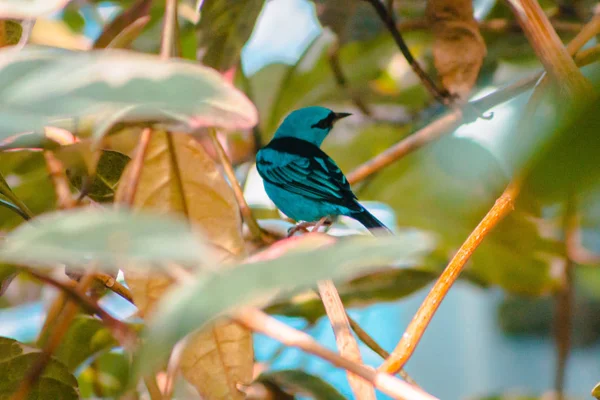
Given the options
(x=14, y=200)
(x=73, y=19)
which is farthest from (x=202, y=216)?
(x=73, y=19)

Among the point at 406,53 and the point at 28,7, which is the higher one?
the point at 28,7

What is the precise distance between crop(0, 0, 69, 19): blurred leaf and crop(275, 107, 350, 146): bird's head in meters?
0.81

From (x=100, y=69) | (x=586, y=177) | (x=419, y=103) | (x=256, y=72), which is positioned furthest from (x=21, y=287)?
(x=586, y=177)

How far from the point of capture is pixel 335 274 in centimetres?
27

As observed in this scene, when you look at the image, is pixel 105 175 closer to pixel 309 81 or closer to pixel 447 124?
pixel 447 124

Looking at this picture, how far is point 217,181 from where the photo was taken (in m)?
0.62

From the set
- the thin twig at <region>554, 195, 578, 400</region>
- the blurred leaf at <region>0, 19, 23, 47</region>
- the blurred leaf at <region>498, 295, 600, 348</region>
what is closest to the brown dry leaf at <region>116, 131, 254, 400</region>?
the blurred leaf at <region>0, 19, 23, 47</region>

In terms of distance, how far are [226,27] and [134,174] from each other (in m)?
0.38

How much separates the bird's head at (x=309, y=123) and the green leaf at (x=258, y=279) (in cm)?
98

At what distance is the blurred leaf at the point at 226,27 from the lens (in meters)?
0.83

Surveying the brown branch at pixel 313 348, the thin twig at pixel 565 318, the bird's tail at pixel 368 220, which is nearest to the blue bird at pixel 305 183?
the bird's tail at pixel 368 220

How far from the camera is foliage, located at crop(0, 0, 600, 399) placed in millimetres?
274

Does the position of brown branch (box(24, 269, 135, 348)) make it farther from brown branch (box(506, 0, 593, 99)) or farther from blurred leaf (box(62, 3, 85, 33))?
blurred leaf (box(62, 3, 85, 33))

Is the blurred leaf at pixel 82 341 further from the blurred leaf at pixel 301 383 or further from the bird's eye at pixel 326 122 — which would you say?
the bird's eye at pixel 326 122
